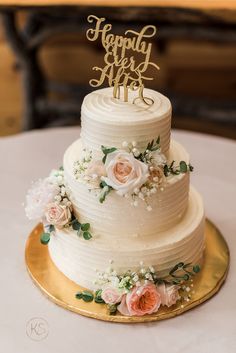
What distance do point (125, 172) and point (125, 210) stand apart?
0.11 metres

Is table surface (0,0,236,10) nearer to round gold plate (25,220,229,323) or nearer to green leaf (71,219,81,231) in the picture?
round gold plate (25,220,229,323)

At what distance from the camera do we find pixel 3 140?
2.05 m

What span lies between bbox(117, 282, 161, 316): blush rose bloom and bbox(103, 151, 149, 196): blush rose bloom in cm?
25

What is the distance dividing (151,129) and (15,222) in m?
0.60

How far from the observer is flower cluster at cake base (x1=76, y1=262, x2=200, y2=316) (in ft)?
4.27

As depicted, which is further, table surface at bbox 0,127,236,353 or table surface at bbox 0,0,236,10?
table surface at bbox 0,0,236,10

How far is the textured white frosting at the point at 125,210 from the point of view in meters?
1.29

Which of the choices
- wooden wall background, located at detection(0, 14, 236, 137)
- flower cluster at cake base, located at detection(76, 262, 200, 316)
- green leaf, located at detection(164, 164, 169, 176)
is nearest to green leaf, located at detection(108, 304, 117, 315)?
flower cluster at cake base, located at detection(76, 262, 200, 316)

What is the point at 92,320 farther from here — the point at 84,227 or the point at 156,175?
the point at 156,175

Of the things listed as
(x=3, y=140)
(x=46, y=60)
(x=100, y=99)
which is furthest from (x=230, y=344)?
(x=46, y=60)

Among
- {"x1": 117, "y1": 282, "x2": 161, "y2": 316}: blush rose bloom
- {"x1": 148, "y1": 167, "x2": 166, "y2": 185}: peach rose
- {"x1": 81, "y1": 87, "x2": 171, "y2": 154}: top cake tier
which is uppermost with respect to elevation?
{"x1": 81, "y1": 87, "x2": 171, "y2": 154}: top cake tier

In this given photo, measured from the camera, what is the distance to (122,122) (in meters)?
1.24

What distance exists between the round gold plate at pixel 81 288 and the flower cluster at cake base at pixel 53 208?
10 cm

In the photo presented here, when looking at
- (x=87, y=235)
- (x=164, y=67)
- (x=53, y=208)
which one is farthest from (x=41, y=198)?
(x=164, y=67)
